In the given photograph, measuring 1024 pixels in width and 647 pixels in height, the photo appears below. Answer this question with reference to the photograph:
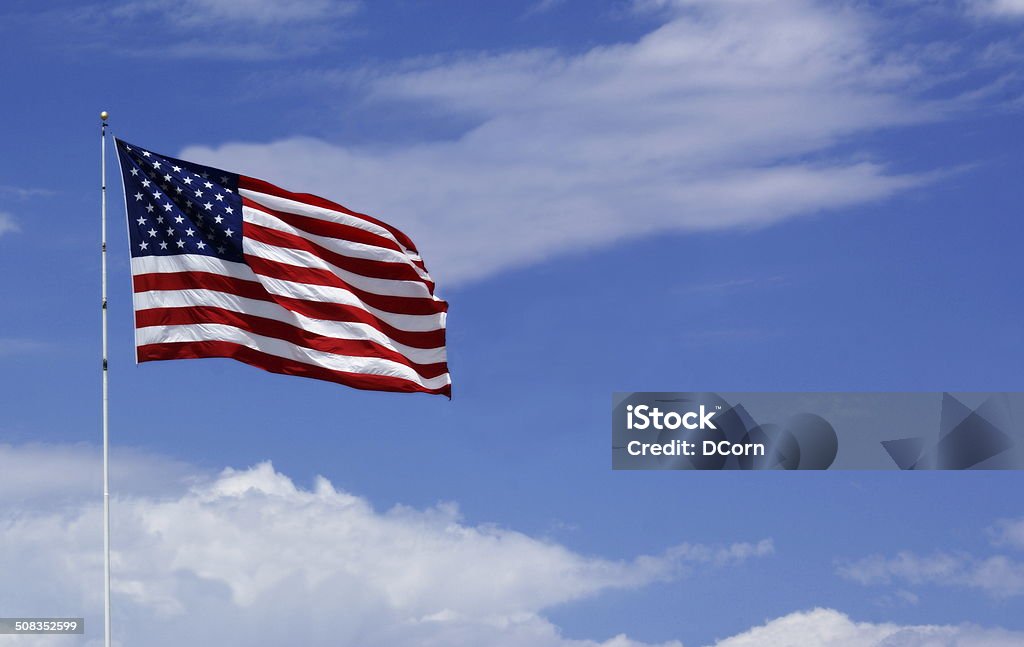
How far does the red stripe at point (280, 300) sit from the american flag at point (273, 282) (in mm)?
26

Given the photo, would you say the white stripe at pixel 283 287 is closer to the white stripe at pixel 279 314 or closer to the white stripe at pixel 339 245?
the white stripe at pixel 279 314

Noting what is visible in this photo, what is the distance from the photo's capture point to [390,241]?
130 feet

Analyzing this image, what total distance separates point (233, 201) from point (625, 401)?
60.5ft

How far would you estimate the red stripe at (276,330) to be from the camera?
115 ft

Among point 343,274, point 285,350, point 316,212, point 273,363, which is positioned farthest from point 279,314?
point 316,212

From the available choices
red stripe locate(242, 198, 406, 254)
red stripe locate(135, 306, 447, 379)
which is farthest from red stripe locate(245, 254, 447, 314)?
red stripe locate(135, 306, 447, 379)

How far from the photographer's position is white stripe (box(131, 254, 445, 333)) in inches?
1401

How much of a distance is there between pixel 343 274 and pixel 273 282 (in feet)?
7.23

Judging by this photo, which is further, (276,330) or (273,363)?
(276,330)

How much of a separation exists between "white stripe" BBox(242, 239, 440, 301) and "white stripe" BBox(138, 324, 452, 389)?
76.3 inches

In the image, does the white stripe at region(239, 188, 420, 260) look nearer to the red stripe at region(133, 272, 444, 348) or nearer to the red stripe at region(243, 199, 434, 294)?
the red stripe at region(243, 199, 434, 294)

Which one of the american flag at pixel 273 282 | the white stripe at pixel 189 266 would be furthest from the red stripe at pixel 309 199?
the white stripe at pixel 189 266

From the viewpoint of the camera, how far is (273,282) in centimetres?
3747

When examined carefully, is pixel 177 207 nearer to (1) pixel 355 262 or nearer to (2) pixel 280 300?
(2) pixel 280 300
